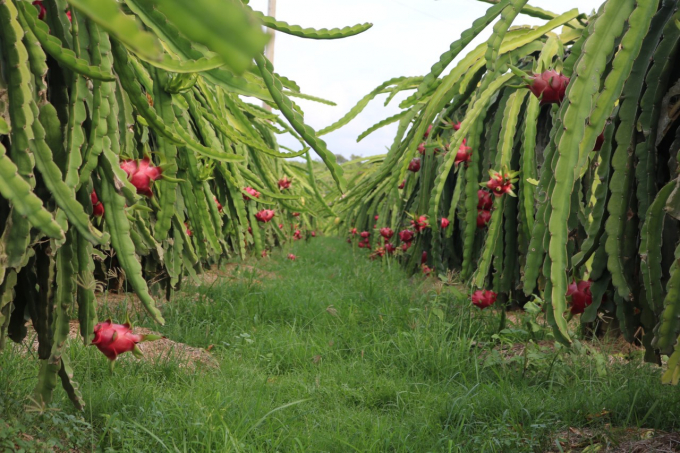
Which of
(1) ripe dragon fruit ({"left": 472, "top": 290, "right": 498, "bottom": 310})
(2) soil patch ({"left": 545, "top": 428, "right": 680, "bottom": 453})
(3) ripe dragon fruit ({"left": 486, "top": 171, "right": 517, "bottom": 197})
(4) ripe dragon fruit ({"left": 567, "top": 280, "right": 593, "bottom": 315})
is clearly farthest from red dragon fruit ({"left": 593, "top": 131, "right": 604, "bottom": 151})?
(1) ripe dragon fruit ({"left": 472, "top": 290, "right": 498, "bottom": 310})

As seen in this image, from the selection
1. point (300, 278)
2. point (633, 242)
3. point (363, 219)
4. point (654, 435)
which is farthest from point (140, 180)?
point (363, 219)

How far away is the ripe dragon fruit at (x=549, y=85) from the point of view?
1.59 m

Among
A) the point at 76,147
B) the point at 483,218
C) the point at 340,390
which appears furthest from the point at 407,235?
the point at 76,147

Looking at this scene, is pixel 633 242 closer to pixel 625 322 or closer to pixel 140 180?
pixel 625 322

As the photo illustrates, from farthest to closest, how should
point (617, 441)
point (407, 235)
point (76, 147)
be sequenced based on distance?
point (407, 235) < point (617, 441) < point (76, 147)

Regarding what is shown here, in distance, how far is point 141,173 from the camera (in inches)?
59.9

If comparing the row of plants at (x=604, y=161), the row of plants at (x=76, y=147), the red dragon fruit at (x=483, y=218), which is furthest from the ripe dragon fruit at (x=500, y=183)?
the row of plants at (x=76, y=147)

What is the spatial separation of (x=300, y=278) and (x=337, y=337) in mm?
1796

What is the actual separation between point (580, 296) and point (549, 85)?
0.61 meters

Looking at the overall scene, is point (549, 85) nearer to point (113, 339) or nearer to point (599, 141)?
point (599, 141)

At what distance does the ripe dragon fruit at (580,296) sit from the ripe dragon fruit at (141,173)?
1.23 metres

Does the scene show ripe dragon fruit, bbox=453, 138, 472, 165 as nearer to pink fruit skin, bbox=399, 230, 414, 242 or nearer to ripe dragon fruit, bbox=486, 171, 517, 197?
ripe dragon fruit, bbox=486, 171, 517, 197

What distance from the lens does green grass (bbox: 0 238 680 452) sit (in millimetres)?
1937

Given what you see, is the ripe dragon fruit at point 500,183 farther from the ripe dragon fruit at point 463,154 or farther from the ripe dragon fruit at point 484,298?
the ripe dragon fruit at point 484,298
